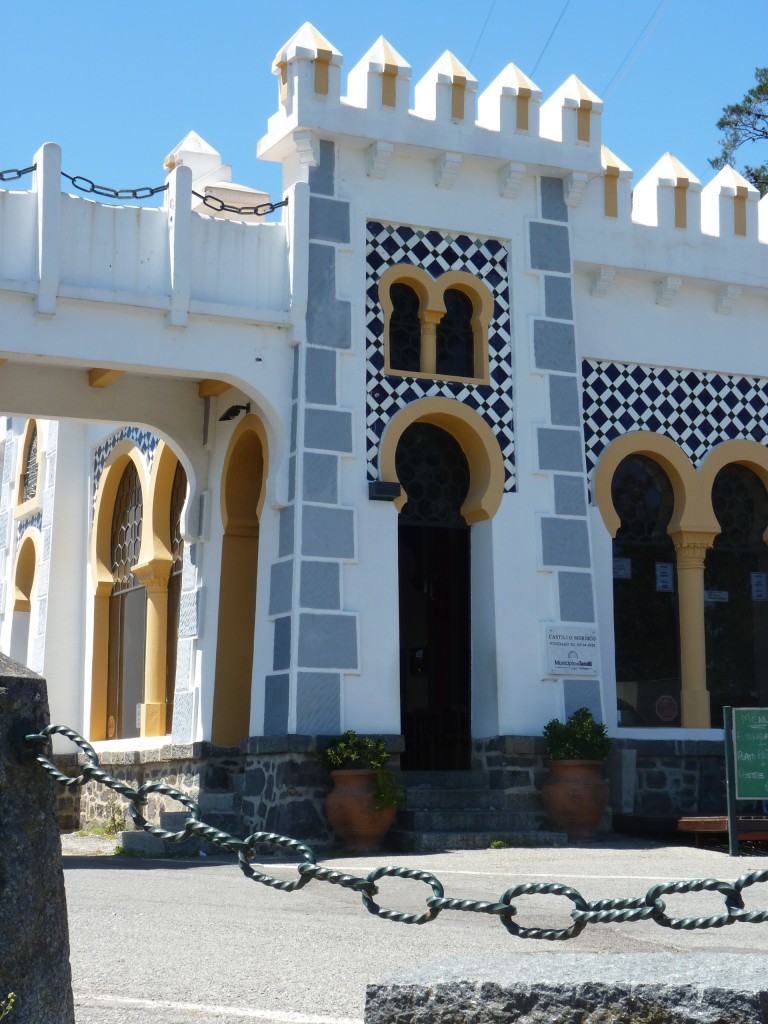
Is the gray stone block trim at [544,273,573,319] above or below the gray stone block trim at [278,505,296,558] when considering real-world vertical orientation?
above

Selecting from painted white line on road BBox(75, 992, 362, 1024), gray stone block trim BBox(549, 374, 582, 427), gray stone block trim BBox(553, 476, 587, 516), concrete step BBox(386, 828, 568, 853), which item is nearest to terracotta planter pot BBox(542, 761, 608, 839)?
concrete step BBox(386, 828, 568, 853)

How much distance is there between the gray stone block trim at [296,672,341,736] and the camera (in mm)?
13219

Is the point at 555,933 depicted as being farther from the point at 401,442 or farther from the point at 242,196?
the point at 242,196

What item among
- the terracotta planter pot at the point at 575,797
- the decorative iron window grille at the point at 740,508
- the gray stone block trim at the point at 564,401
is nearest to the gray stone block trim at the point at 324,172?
the gray stone block trim at the point at 564,401

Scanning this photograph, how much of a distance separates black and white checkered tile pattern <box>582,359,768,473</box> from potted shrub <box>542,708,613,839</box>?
9.83 ft

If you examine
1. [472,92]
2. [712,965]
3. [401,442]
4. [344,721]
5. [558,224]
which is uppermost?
[472,92]

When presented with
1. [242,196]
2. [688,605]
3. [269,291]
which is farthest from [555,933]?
[242,196]

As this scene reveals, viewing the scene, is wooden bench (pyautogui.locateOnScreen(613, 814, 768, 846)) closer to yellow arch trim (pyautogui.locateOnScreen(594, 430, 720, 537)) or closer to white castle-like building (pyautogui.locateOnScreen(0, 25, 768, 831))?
white castle-like building (pyautogui.locateOnScreen(0, 25, 768, 831))

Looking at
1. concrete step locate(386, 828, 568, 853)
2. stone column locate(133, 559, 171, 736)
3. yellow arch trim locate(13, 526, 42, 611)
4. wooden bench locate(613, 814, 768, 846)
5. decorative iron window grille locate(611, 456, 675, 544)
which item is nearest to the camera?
concrete step locate(386, 828, 568, 853)

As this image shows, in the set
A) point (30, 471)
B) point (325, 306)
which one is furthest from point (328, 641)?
point (30, 471)

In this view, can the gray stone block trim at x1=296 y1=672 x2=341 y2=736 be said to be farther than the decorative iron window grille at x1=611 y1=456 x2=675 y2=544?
No

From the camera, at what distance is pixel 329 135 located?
1426 cm

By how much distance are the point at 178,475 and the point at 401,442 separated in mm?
3826

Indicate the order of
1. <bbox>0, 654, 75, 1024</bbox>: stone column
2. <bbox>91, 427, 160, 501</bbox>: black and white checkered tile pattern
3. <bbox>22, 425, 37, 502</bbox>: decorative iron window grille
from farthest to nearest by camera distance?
1. <bbox>22, 425, 37, 502</bbox>: decorative iron window grille
2. <bbox>91, 427, 160, 501</bbox>: black and white checkered tile pattern
3. <bbox>0, 654, 75, 1024</bbox>: stone column
